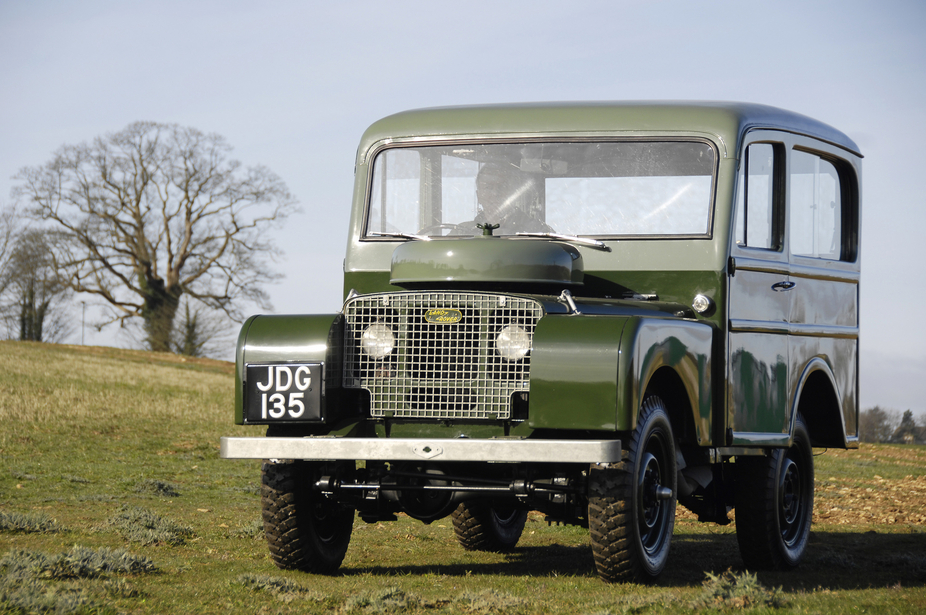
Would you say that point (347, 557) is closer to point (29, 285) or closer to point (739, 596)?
point (739, 596)

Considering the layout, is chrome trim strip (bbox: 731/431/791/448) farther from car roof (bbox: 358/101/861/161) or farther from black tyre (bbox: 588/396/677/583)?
car roof (bbox: 358/101/861/161)

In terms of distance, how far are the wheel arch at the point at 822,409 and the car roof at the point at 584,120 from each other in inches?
76.2

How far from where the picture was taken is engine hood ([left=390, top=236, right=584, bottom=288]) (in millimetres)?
6508

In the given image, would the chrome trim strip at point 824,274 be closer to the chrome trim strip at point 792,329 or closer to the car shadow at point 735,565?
the chrome trim strip at point 792,329

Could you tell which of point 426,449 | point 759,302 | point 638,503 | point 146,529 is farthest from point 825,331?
point 146,529

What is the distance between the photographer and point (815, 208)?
8.22 meters

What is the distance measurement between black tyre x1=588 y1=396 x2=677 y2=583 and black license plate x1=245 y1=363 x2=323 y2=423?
156 cm

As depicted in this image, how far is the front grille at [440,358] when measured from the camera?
5.98 metres

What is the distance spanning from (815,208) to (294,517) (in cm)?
449

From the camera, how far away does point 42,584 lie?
18.0 ft

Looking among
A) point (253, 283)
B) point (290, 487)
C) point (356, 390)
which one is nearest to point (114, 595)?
point (290, 487)

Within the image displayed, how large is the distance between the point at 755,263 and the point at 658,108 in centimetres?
122

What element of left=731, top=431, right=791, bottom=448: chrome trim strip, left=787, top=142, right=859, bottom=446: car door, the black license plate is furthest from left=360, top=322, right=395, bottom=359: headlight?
left=787, top=142, right=859, bottom=446: car door

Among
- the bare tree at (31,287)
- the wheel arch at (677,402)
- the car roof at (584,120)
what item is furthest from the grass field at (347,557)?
the bare tree at (31,287)
